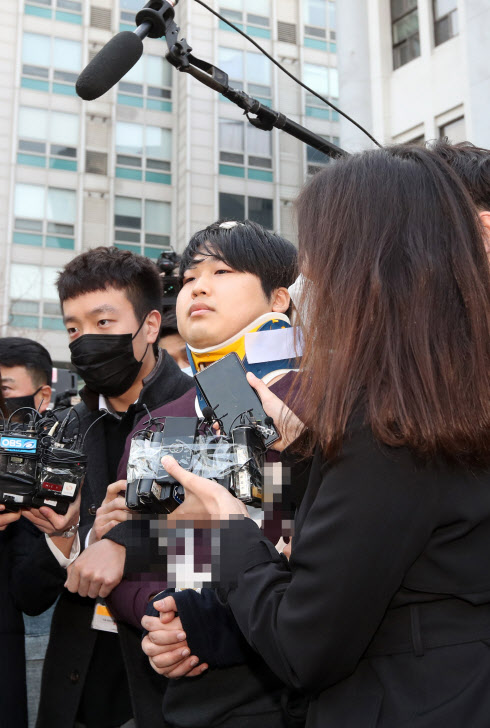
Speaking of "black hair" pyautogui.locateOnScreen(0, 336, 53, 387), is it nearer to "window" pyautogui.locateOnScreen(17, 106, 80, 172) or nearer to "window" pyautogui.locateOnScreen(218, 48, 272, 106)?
"window" pyautogui.locateOnScreen(17, 106, 80, 172)

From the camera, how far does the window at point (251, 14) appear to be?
1248 inches

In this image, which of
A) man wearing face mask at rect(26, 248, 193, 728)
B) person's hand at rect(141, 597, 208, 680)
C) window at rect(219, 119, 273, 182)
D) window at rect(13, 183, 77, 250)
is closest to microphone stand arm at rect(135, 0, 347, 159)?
man wearing face mask at rect(26, 248, 193, 728)

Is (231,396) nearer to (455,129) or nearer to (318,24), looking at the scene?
(455,129)

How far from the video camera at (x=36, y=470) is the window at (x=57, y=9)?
3221cm

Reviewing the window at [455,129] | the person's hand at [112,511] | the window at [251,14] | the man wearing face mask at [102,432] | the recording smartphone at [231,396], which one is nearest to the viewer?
the recording smartphone at [231,396]

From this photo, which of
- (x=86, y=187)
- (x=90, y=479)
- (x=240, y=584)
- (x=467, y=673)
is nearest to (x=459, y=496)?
(x=467, y=673)

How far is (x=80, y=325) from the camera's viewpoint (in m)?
3.56

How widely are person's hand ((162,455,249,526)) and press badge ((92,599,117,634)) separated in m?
1.23

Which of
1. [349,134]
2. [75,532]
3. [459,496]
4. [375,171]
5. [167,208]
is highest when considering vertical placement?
[167,208]

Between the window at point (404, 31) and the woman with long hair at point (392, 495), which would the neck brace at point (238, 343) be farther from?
the window at point (404, 31)

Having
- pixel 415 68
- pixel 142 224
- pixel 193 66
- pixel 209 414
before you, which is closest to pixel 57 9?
pixel 142 224

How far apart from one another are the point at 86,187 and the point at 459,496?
29944 millimetres

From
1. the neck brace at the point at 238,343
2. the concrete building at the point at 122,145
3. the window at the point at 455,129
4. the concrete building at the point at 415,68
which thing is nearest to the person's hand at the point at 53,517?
the neck brace at the point at 238,343

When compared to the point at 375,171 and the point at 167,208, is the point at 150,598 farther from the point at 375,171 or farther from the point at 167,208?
the point at 167,208
